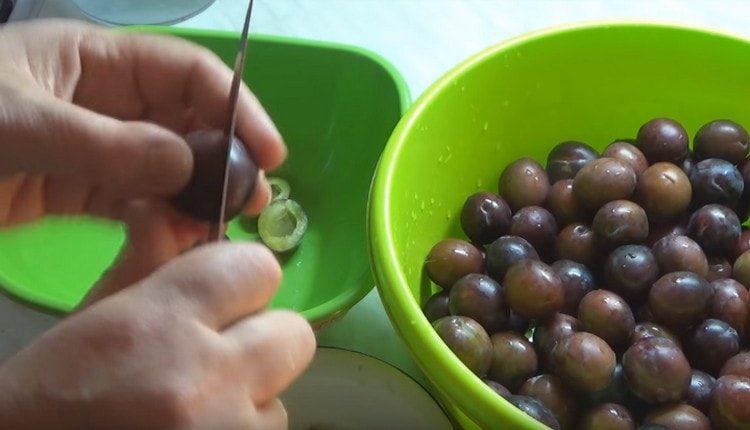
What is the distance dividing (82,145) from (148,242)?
0.26 ft

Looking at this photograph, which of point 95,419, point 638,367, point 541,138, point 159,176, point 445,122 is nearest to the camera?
point 95,419

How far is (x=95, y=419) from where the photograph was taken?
0.39 m

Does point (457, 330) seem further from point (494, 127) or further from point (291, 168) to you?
point (291, 168)

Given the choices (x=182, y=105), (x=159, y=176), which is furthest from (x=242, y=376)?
(x=182, y=105)

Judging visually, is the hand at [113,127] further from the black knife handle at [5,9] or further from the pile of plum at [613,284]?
the black knife handle at [5,9]

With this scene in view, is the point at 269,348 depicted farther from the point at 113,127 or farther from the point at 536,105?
the point at 536,105

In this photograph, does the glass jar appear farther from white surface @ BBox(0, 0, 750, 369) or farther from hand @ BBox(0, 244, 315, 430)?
hand @ BBox(0, 244, 315, 430)

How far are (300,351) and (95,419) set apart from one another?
11cm

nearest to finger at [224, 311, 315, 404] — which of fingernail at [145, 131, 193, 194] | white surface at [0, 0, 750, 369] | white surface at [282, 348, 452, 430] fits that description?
fingernail at [145, 131, 193, 194]

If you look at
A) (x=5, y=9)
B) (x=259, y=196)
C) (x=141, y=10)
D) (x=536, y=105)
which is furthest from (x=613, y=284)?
(x=5, y=9)

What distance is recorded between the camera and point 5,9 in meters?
1.02

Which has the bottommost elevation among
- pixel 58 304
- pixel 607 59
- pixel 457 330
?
pixel 58 304

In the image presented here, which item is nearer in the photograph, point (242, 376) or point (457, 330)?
point (242, 376)

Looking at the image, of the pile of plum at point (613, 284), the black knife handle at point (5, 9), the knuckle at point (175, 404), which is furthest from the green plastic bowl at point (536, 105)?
the black knife handle at point (5, 9)
